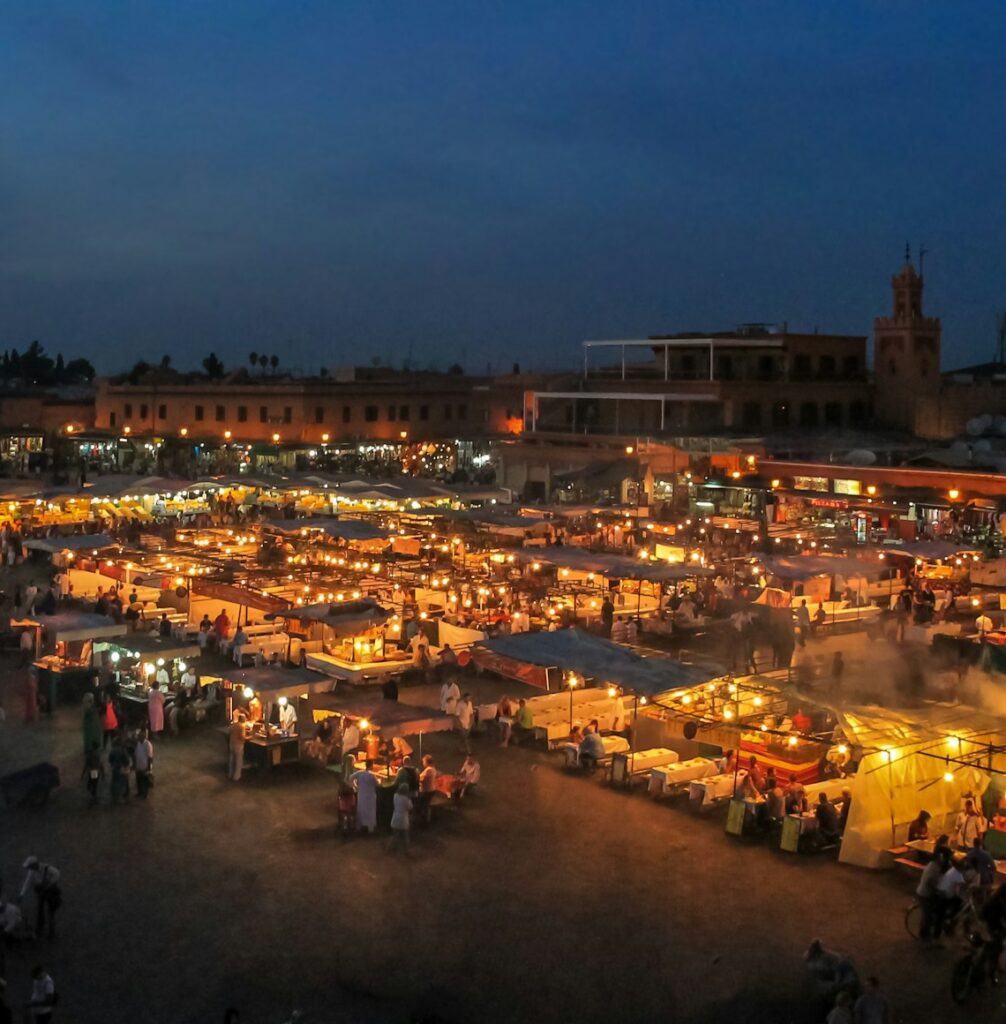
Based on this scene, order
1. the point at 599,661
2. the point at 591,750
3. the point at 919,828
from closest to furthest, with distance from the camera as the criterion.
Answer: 1. the point at 919,828
2. the point at 591,750
3. the point at 599,661

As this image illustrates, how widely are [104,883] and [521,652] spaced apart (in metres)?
5.45

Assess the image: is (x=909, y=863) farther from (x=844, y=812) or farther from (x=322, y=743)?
(x=322, y=743)

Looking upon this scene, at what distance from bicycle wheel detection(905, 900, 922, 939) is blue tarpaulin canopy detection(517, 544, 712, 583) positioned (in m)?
11.0

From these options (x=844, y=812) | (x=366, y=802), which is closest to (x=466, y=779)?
(x=366, y=802)

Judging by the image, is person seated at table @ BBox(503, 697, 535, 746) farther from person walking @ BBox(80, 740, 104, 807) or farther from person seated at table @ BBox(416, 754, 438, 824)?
person walking @ BBox(80, 740, 104, 807)

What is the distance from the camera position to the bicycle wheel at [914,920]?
938 cm

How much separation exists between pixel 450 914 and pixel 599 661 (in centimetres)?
455

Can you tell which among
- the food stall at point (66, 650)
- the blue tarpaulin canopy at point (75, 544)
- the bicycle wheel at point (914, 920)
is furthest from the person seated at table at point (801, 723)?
the blue tarpaulin canopy at point (75, 544)

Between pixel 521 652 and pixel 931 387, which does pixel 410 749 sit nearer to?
pixel 521 652

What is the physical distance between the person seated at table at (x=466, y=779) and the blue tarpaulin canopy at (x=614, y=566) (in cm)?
843

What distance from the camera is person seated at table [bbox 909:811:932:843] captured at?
35.3 feet

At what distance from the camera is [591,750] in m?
13.2

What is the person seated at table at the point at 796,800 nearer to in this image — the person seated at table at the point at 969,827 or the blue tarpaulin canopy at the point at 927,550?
the person seated at table at the point at 969,827

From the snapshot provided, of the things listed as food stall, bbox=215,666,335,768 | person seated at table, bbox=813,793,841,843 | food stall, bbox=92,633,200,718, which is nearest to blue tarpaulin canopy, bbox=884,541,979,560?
food stall, bbox=215,666,335,768
